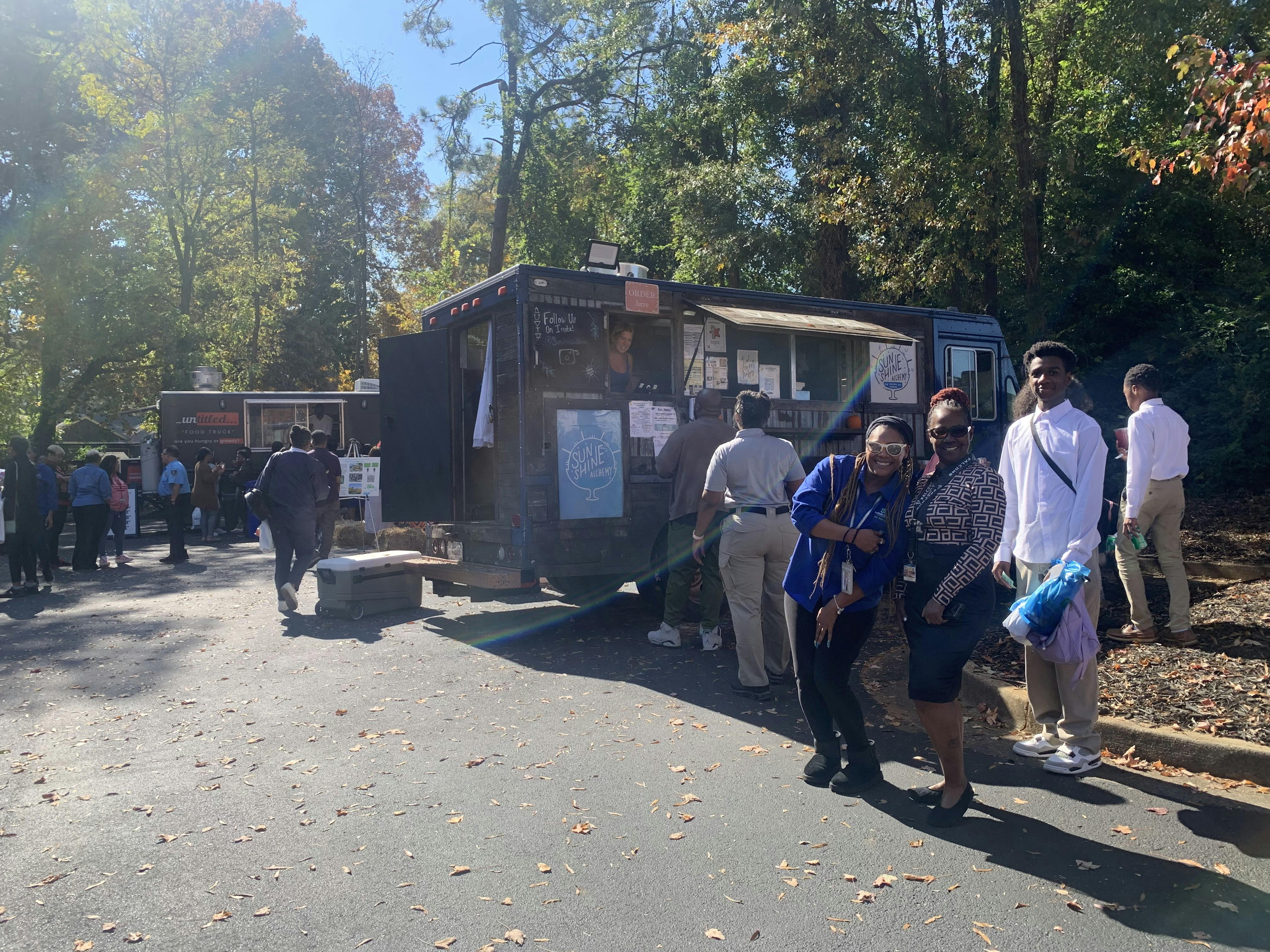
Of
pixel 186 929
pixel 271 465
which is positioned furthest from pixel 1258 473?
pixel 186 929

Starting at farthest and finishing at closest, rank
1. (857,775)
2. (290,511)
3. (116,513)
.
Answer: (116,513) → (290,511) → (857,775)

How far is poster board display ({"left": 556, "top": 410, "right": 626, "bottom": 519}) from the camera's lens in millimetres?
8523

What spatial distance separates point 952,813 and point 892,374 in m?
7.31

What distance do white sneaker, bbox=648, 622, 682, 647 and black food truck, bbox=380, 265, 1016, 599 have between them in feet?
2.70

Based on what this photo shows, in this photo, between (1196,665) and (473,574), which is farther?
(473,574)

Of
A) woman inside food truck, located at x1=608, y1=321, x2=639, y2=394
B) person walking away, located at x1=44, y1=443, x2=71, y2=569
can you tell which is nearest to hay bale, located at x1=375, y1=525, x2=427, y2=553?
person walking away, located at x1=44, y1=443, x2=71, y2=569

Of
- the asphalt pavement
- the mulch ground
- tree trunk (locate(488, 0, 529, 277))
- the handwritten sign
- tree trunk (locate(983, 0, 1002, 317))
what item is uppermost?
tree trunk (locate(488, 0, 529, 277))

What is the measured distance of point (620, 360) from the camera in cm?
894

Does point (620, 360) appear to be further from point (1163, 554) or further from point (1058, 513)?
point (1058, 513)

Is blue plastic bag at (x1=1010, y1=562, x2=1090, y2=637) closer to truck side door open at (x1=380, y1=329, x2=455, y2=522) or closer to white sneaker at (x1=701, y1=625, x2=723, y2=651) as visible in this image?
white sneaker at (x1=701, y1=625, x2=723, y2=651)

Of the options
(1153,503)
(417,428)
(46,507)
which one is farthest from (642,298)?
(46,507)

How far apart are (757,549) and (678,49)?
817 inches

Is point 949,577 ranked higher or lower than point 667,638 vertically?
higher

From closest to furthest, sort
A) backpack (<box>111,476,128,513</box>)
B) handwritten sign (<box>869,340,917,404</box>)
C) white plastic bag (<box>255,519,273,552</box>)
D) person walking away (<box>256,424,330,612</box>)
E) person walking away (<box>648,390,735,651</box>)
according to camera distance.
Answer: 1. person walking away (<box>648,390,735,651</box>)
2. person walking away (<box>256,424,330,612</box>)
3. handwritten sign (<box>869,340,917,404</box>)
4. white plastic bag (<box>255,519,273,552</box>)
5. backpack (<box>111,476,128,513</box>)
